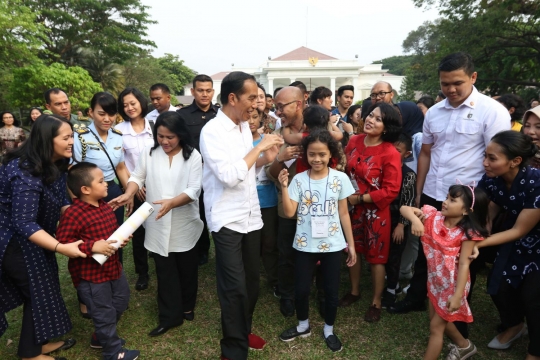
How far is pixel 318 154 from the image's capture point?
2.63 metres

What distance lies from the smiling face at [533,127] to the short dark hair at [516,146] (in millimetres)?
182

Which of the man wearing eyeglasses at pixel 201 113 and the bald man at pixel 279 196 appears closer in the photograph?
the bald man at pixel 279 196

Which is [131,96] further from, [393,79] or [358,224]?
[393,79]

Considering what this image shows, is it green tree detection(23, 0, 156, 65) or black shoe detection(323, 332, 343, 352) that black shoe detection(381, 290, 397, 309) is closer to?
black shoe detection(323, 332, 343, 352)

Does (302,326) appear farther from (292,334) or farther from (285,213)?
(285,213)

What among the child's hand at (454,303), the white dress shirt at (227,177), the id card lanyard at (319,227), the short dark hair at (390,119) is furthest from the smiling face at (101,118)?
the child's hand at (454,303)

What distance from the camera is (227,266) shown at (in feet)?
8.07

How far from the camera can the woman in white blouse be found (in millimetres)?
2836

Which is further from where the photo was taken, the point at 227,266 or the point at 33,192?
the point at 227,266

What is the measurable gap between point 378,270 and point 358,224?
16.6 inches

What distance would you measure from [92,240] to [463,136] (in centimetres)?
281

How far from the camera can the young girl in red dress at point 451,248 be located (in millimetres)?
2316

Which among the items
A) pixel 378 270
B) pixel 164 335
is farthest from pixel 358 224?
pixel 164 335

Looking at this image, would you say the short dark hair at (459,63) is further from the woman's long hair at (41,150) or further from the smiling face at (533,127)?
the woman's long hair at (41,150)
